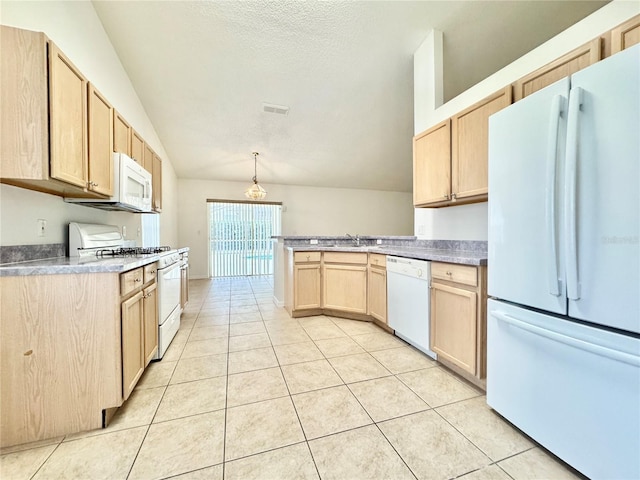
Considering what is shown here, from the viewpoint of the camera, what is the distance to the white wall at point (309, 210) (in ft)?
20.3

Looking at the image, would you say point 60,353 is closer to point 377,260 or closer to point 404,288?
point 404,288

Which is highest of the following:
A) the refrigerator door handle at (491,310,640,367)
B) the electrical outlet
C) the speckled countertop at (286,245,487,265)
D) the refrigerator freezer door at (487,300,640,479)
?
the electrical outlet

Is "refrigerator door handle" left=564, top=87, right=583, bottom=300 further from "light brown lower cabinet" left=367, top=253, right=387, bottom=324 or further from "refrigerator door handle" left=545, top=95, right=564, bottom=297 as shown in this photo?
"light brown lower cabinet" left=367, top=253, right=387, bottom=324

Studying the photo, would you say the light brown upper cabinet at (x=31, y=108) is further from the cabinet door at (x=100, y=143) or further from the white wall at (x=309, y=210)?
the white wall at (x=309, y=210)

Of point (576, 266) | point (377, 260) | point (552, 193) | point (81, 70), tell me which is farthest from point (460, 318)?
point (81, 70)

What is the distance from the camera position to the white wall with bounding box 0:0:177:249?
4.89 feet

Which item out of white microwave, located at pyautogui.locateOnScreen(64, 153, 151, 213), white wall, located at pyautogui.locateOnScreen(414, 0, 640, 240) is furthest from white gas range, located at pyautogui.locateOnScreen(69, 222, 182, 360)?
white wall, located at pyautogui.locateOnScreen(414, 0, 640, 240)

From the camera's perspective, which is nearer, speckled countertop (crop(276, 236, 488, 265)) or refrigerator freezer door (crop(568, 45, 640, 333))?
refrigerator freezer door (crop(568, 45, 640, 333))

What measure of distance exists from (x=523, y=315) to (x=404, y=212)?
7.30 m

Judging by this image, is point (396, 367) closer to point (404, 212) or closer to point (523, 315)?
point (523, 315)

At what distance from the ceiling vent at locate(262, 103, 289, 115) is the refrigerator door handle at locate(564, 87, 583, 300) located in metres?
3.63

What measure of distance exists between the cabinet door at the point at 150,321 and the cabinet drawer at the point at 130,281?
161mm

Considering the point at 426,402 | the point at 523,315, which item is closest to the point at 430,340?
the point at 426,402

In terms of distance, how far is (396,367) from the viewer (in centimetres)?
200
